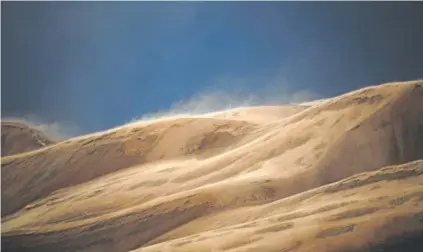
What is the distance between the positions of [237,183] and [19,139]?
1.56 m

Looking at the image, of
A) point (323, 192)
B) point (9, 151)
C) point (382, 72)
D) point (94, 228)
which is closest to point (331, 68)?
point (382, 72)

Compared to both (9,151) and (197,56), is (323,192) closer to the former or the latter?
(197,56)

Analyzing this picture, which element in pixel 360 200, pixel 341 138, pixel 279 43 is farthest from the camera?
pixel 279 43

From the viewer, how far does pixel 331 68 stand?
409 cm

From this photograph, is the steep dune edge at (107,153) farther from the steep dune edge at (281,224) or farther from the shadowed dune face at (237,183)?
the steep dune edge at (281,224)

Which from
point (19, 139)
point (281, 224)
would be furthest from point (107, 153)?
point (281, 224)

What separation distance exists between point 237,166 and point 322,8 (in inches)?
50.7

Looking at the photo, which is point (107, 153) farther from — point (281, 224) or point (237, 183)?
point (281, 224)

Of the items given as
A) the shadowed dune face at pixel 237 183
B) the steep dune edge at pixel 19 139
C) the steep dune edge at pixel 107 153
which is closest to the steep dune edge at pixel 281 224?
the shadowed dune face at pixel 237 183

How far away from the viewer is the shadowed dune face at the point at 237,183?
11.9 ft

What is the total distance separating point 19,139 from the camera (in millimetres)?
4121

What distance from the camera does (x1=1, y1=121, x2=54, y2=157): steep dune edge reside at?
13.5 feet

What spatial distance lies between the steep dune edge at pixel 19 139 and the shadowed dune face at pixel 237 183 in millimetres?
58

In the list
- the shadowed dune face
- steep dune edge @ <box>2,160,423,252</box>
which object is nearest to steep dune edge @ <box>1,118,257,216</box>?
the shadowed dune face
